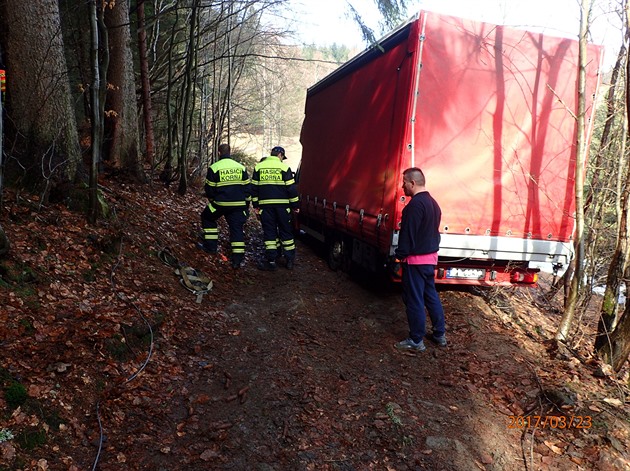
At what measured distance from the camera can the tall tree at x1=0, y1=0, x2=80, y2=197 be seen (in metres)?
5.17

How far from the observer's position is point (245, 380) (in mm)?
3834

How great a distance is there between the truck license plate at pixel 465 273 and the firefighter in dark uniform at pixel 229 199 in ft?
11.1

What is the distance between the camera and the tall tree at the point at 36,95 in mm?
5172

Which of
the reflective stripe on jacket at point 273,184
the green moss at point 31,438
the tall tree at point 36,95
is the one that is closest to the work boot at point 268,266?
the reflective stripe on jacket at point 273,184

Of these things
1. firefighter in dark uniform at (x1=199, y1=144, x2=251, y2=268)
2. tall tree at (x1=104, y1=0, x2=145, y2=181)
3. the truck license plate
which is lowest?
the truck license plate

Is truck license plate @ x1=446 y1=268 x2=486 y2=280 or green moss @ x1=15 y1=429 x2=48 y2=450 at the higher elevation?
truck license plate @ x1=446 y1=268 x2=486 y2=280

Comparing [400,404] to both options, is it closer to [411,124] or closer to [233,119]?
[411,124]

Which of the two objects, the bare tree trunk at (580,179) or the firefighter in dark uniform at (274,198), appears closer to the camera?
the bare tree trunk at (580,179)

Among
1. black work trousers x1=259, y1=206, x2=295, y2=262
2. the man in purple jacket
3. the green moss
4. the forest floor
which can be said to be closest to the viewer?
the green moss

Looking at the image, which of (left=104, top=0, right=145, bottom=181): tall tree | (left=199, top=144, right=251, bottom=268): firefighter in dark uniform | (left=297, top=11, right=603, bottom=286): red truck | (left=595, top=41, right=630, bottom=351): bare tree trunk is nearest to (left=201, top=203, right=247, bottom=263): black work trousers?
(left=199, top=144, right=251, bottom=268): firefighter in dark uniform

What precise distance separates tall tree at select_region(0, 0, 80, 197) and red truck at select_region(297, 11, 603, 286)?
4063 millimetres

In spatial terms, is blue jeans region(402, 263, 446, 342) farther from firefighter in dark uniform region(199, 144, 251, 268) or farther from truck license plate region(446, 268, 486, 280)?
firefighter in dark uniform region(199, 144, 251, 268)
